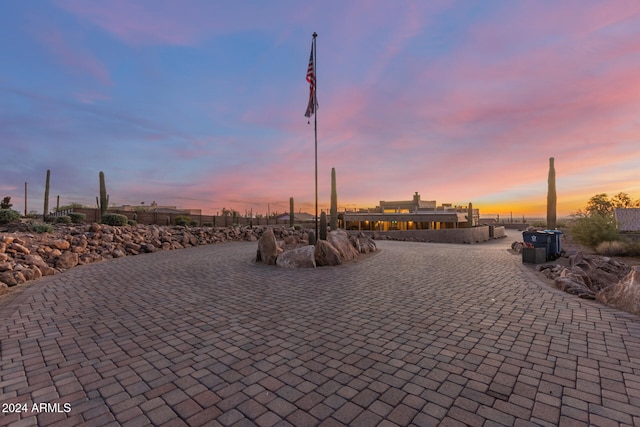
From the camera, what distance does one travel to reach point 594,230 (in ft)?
43.6

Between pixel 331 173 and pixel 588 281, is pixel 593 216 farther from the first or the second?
pixel 331 173

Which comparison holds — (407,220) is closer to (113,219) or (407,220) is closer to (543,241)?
(543,241)

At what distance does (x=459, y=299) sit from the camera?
617 cm

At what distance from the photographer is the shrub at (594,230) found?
13.0 metres

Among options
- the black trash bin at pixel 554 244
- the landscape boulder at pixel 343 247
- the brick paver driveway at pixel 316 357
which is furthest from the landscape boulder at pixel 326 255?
the black trash bin at pixel 554 244

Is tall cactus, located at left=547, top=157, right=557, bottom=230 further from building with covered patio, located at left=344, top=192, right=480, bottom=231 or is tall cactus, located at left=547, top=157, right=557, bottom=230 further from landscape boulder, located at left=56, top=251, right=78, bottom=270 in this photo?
landscape boulder, located at left=56, top=251, right=78, bottom=270

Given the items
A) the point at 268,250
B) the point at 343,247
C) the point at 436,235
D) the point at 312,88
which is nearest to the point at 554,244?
the point at 343,247

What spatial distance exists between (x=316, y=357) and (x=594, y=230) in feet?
51.8

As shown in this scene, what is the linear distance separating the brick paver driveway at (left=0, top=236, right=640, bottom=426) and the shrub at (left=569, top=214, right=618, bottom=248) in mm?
9390

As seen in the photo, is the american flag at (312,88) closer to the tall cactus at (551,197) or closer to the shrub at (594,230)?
the shrub at (594,230)

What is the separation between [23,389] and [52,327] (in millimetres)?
2087

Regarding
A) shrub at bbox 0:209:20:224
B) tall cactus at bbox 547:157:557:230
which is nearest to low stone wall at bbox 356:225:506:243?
tall cactus at bbox 547:157:557:230

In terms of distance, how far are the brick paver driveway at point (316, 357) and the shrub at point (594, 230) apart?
370 inches

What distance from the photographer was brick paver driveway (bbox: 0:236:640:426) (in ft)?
8.56
